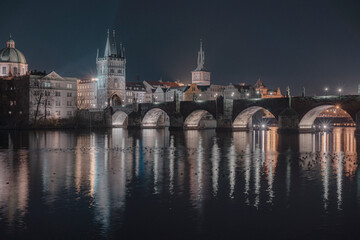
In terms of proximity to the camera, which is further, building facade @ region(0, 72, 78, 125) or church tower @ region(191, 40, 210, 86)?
church tower @ region(191, 40, 210, 86)

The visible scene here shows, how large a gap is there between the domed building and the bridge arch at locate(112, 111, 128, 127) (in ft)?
103

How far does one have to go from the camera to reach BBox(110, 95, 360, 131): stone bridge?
69750 mm

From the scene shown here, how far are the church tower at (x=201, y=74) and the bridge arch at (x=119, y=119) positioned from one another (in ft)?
184

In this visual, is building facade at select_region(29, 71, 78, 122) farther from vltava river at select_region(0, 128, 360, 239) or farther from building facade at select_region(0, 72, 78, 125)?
vltava river at select_region(0, 128, 360, 239)

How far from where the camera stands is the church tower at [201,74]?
173 metres

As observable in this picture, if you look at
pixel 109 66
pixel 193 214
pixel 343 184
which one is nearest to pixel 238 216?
pixel 193 214

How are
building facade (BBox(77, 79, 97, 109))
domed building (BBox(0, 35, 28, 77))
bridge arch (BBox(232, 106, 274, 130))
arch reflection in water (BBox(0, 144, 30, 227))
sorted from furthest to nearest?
building facade (BBox(77, 79, 97, 109)), domed building (BBox(0, 35, 28, 77)), bridge arch (BBox(232, 106, 274, 130)), arch reflection in water (BBox(0, 144, 30, 227))

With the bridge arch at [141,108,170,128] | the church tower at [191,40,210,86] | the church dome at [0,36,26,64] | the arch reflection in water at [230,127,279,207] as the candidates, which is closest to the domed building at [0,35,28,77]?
the church dome at [0,36,26,64]

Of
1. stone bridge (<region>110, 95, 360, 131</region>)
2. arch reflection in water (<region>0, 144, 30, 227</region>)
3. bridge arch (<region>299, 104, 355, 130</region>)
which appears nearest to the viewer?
arch reflection in water (<region>0, 144, 30, 227</region>)

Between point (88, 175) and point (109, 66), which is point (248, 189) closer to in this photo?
point (88, 175)

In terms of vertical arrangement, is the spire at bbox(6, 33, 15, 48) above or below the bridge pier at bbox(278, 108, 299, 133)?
above

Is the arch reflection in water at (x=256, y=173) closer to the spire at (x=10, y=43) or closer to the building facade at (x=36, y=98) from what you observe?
the building facade at (x=36, y=98)

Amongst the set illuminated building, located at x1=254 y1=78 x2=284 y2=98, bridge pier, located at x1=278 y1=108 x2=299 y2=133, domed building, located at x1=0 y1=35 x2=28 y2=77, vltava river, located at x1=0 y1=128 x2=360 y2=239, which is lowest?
vltava river, located at x1=0 y1=128 x2=360 y2=239

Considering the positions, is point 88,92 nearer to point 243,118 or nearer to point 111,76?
point 111,76
